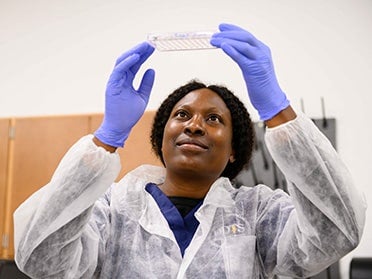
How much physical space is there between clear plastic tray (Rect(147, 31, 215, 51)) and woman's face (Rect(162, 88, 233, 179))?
140 millimetres

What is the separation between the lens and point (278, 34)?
249cm

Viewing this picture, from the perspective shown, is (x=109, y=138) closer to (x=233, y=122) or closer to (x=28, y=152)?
(x=233, y=122)

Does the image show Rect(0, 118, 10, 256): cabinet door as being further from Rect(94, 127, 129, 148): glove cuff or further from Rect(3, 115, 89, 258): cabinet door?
Rect(94, 127, 129, 148): glove cuff

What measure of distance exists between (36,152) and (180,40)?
1.55 metres

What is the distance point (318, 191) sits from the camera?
91 centimetres

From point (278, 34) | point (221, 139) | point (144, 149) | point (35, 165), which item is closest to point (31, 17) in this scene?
point (35, 165)

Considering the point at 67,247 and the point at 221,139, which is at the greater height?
the point at 221,139

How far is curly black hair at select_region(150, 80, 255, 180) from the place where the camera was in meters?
1.25

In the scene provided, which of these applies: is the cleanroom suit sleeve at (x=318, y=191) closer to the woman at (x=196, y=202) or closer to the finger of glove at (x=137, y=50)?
the woman at (x=196, y=202)

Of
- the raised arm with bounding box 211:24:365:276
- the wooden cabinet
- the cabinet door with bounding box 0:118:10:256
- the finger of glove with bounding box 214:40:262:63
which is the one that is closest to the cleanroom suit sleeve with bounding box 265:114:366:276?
the raised arm with bounding box 211:24:365:276

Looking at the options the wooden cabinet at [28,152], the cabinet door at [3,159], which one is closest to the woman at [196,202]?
the wooden cabinet at [28,152]

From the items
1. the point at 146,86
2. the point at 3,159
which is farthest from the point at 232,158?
the point at 3,159

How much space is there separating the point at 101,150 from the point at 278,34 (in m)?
1.78

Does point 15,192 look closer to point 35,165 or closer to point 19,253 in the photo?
point 35,165
